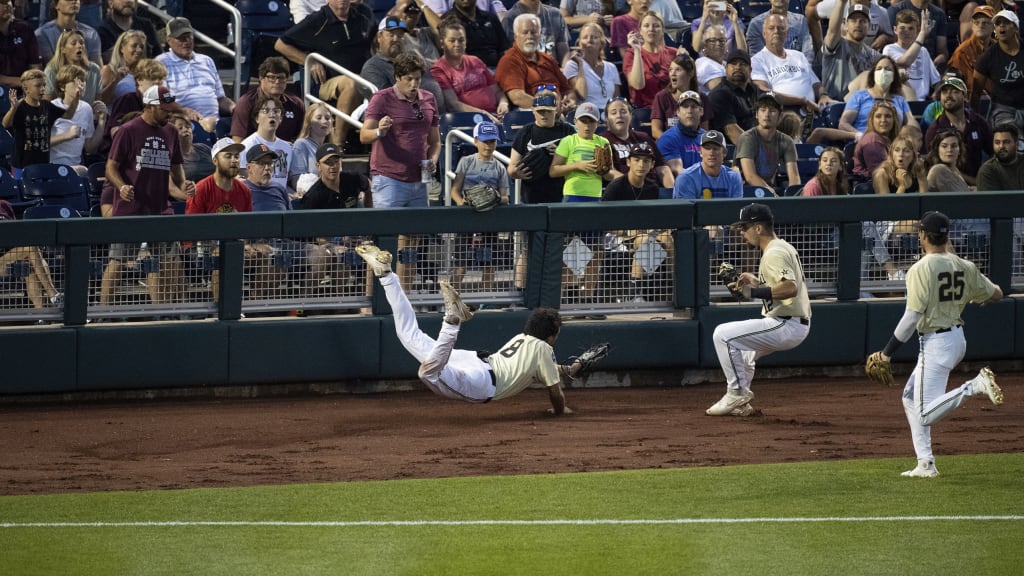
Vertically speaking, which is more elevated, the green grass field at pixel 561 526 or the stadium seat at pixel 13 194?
the stadium seat at pixel 13 194

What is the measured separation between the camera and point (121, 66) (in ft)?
46.7

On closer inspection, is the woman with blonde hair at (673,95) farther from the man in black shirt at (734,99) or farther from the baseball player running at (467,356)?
the baseball player running at (467,356)

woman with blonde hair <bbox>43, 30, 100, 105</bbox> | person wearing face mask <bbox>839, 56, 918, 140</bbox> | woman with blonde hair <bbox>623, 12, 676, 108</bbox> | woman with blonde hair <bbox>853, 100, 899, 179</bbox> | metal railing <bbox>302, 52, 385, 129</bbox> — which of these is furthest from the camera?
woman with blonde hair <bbox>623, 12, 676, 108</bbox>

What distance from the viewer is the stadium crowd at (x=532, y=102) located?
13.1 meters

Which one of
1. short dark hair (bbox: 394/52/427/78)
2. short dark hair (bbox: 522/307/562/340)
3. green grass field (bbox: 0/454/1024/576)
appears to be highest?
short dark hair (bbox: 394/52/427/78)

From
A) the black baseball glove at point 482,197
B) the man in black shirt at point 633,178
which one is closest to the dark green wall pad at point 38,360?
the black baseball glove at point 482,197

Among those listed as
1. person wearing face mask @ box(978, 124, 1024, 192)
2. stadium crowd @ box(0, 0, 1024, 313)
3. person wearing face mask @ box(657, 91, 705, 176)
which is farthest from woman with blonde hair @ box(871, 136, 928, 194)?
person wearing face mask @ box(657, 91, 705, 176)

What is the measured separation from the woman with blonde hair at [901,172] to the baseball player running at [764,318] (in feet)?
10.4

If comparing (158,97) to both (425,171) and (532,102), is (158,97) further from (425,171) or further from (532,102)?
(532,102)

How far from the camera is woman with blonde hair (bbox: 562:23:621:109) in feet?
51.4

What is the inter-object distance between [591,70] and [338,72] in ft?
8.79

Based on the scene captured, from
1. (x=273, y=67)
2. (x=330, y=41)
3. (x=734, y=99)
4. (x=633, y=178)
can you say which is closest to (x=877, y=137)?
(x=734, y=99)

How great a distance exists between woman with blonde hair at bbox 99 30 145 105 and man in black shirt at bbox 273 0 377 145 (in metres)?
1.73

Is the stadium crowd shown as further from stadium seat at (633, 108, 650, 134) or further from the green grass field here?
the green grass field
